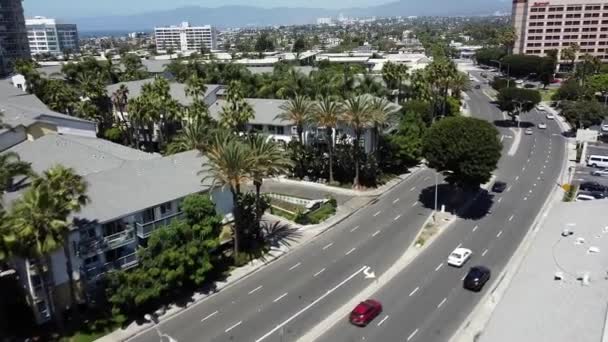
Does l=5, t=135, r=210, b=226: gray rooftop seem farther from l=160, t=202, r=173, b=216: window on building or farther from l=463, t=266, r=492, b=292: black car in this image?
l=463, t=266, r=492, b=292: black car

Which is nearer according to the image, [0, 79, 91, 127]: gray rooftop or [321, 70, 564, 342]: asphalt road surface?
[321, 70, 564, 342]: asphalt road surface

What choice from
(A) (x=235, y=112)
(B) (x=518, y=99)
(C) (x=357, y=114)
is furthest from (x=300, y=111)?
(B) (x=518, y=99)

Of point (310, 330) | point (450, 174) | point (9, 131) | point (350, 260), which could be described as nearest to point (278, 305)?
point (310, 330)

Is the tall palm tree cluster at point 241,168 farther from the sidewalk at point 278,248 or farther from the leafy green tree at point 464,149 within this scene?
the leafy green tree at point 464,149

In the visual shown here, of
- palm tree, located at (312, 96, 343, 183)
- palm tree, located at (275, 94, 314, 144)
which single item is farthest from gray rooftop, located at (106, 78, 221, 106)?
palm tree, located at (312, 96, 343, 183)

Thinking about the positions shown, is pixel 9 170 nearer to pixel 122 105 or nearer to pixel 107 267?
pixel 107 267

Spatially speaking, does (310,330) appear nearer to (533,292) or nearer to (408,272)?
(408,272)
